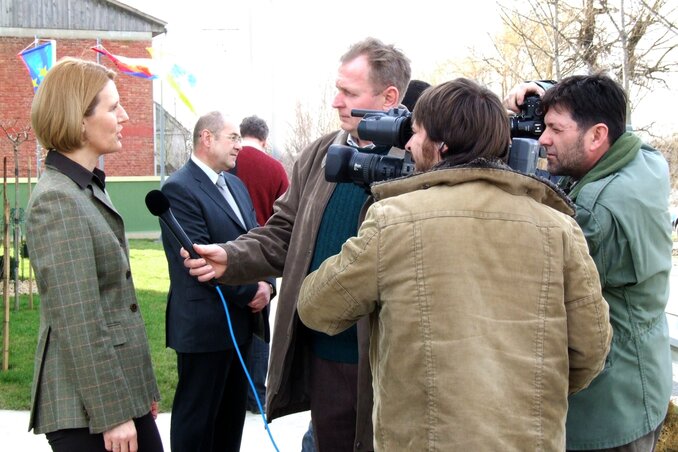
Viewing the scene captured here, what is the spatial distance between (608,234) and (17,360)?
585 centimetres

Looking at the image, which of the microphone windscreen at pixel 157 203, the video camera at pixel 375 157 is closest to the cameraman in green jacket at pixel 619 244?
the video camera at pixel 375 157

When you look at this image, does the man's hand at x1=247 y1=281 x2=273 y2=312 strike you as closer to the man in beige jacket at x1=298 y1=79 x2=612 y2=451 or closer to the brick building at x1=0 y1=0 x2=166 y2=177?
the man in beige jacket at x1=298 y1=79 x2=612 y2=451

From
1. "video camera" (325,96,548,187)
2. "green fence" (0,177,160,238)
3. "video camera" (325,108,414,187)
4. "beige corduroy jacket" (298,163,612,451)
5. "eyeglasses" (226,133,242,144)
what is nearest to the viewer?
"beige corduroy jacket" (298,163,612,451)

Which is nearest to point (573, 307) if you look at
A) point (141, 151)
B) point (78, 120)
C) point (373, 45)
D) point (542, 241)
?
point (542, 241)

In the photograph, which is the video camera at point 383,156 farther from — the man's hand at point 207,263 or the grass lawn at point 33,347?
the grass lawn at point 33,347

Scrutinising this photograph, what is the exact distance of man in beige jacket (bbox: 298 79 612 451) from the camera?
2.01m

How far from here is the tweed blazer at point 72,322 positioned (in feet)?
8.43

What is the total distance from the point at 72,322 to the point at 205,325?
1627mm

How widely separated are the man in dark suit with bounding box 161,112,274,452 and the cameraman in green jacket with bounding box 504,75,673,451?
2.06 meters

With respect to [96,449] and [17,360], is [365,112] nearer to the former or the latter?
[96,449]

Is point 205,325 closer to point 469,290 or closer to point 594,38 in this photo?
point 469,290

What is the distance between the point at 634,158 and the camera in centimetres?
283

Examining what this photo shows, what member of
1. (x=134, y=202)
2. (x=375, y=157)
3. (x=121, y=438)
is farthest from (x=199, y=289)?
(x=134, y=202)

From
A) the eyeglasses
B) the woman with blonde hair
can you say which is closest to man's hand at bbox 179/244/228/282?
the woman with blonde hair
